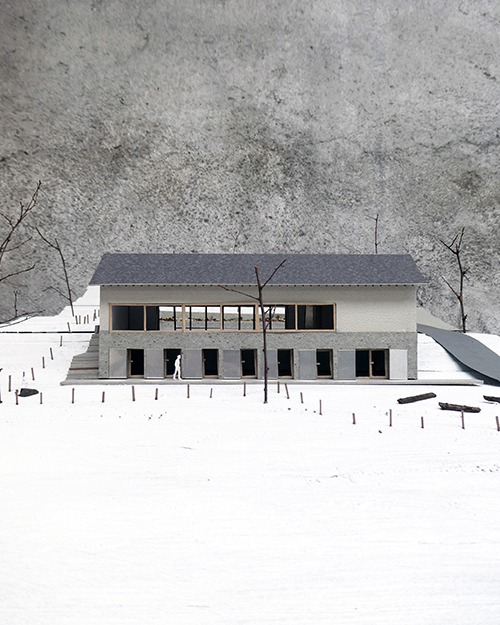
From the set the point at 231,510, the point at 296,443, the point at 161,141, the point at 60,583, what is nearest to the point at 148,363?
the point at 296,443

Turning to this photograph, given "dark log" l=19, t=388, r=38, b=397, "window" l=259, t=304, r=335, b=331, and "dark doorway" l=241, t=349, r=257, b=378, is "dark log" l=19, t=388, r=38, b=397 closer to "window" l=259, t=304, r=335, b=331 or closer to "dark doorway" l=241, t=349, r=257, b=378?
"dark doorway" l=241, t=349, r=257, b=378

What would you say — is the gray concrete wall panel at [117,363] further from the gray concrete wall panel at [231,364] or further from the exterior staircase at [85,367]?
Result: the gray concrete wall panel at [231,364]

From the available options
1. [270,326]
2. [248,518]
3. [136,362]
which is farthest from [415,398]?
[248,518]

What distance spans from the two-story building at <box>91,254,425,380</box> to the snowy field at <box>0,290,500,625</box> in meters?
10.0

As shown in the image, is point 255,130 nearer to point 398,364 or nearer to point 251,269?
point 251,269

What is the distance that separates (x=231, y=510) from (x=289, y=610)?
4.58 metres

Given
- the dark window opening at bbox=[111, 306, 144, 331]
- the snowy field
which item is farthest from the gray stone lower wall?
the snowy field

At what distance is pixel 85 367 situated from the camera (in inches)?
1539

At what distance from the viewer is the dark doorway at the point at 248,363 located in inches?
1500

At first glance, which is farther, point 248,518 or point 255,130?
point 255,130

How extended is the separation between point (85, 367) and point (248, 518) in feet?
88.5

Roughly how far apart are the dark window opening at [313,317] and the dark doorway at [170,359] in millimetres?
8961

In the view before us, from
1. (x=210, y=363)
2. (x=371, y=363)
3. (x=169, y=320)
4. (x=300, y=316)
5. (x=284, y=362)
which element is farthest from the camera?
(x=300, y=316)

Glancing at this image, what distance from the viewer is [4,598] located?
1112cm
